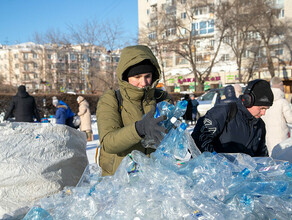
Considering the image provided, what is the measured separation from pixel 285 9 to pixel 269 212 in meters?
39.6

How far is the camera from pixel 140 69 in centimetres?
175

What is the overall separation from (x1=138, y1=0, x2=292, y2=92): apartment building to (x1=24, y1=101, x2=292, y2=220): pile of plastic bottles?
23.9m

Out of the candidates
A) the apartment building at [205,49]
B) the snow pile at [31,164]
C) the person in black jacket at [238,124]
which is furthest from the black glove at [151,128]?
the apartment building at [205,49]

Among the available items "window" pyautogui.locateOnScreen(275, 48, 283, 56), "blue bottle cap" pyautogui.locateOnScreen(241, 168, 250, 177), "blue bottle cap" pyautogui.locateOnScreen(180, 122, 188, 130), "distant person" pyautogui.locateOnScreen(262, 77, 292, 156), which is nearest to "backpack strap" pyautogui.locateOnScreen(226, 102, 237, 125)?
"blue bottle cap" pyautogui.locateOnScreen(241, 168, 250, 177)

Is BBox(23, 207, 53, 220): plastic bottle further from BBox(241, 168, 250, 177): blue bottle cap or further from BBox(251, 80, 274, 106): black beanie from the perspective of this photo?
BBox(251, 80, 274, 106): black beanie

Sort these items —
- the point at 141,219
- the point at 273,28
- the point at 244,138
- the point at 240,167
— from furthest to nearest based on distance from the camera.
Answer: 1. the point at 273,28
2. the point at 244,138
3. the point at 240,167
4. the point at 141,219

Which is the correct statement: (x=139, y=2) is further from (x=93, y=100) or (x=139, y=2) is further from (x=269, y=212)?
(x=269, y=212)

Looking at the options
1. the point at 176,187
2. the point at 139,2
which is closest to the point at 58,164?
the point at 176,187

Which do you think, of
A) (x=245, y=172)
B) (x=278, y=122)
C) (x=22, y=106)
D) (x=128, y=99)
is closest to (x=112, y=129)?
(x=128, y=99)

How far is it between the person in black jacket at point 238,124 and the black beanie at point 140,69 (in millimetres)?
627

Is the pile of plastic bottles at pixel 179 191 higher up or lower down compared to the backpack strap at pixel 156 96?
lower down

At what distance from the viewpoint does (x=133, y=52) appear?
1724mm

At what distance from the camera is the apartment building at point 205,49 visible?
27.3 meters

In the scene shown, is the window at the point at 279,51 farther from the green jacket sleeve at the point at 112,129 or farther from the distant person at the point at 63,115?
the green jacket sleeve at the point at 112,129
